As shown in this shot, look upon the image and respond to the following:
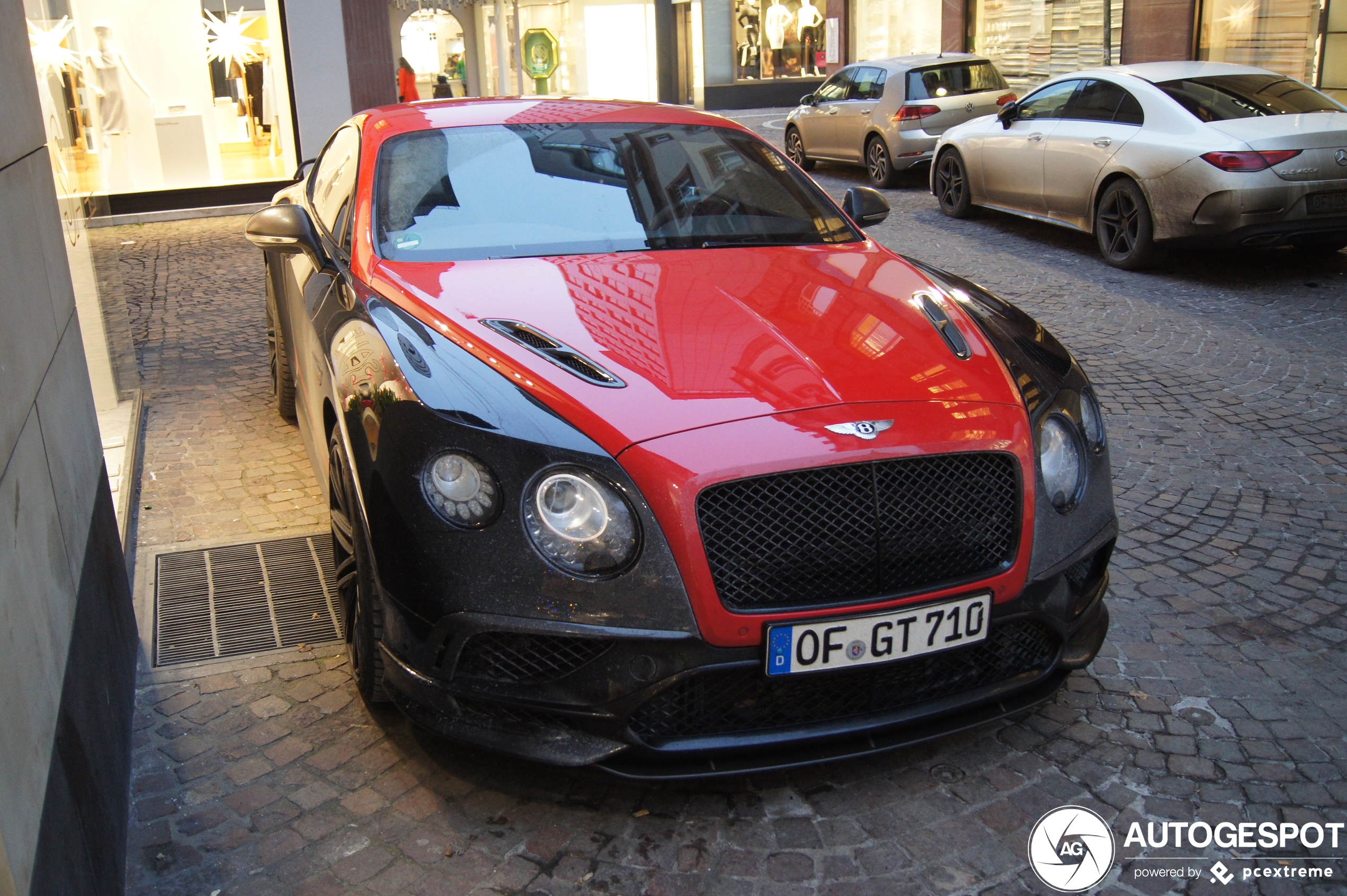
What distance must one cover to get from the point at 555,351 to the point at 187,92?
13.6m

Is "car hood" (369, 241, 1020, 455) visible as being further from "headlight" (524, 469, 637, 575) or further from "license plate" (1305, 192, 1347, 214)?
"license plate" (1305, 192, 1347, 214)

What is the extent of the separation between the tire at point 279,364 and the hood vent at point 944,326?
3.20 m

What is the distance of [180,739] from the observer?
327cm

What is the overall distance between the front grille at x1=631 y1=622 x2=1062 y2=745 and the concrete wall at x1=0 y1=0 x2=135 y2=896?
115cm

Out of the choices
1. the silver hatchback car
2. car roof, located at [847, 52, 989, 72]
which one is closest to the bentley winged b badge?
the silver hatchback car

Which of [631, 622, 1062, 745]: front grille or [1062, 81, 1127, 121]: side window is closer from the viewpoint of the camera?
[631, 622, 1062, 745]: front grille

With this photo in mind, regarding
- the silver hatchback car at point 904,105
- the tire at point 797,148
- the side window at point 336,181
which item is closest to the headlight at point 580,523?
the side window at point 336,181

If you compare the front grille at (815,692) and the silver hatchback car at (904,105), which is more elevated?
the silver hatchback car at (904,105)

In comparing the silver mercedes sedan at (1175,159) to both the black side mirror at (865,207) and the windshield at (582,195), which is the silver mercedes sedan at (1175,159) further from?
the windshield at (582,195)

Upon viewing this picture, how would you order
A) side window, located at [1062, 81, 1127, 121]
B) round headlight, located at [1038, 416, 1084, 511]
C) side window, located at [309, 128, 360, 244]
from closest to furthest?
round headlight, located at [1038, 416, 1084, 511]
side window, located at [309, 128, 360, 244]
side window, located at [1062, 81, 1127, 121]

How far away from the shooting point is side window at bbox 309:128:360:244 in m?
4.20

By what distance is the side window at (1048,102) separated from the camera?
1013 cm

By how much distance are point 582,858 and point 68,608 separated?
128 centimetres

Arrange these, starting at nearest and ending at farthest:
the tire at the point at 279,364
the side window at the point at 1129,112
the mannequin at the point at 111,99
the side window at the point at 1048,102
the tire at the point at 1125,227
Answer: the tire at the point at 279,364 → the tire at the point at 1125,227 → the side window at the point at 1129,112 → the side window at the point at 1048,102 → the mannequin at the point at 111,99
